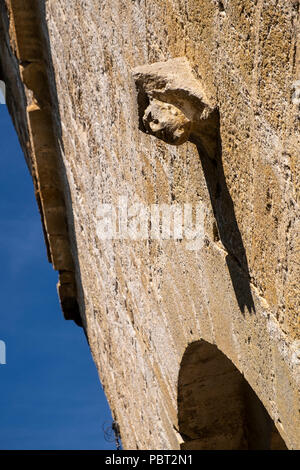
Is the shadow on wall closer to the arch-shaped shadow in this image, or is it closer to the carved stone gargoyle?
the carved stone gargoyle

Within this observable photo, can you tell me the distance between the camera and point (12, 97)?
6496mm

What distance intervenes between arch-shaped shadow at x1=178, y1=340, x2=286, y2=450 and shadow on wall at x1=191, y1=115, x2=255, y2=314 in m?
0.97

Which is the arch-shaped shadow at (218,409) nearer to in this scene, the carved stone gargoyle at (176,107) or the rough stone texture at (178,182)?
the rough stone texture at (178,182)

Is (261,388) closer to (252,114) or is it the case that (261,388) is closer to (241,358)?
(241,358)

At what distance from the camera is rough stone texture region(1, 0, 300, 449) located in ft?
4.71

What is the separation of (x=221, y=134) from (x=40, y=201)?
13.2 feet

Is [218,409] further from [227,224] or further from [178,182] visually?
[227,224]

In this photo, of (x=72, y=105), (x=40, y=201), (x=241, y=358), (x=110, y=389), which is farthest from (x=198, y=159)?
(x=40, y=201)

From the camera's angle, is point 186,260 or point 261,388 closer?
point 261,388

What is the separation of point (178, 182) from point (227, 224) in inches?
16.4

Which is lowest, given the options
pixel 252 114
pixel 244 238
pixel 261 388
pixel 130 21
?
pixel 261 388

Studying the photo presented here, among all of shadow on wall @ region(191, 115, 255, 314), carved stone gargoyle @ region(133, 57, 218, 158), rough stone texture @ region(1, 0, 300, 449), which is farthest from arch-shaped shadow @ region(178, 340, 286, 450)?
carved stone gargoyle @ region(133, 57, 218, 158)

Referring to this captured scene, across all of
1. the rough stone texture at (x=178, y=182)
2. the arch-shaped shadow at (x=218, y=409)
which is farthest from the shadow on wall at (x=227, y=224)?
the arch-shaped shadow at (x=218, y=409)

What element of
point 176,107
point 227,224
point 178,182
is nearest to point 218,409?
point 178,182
